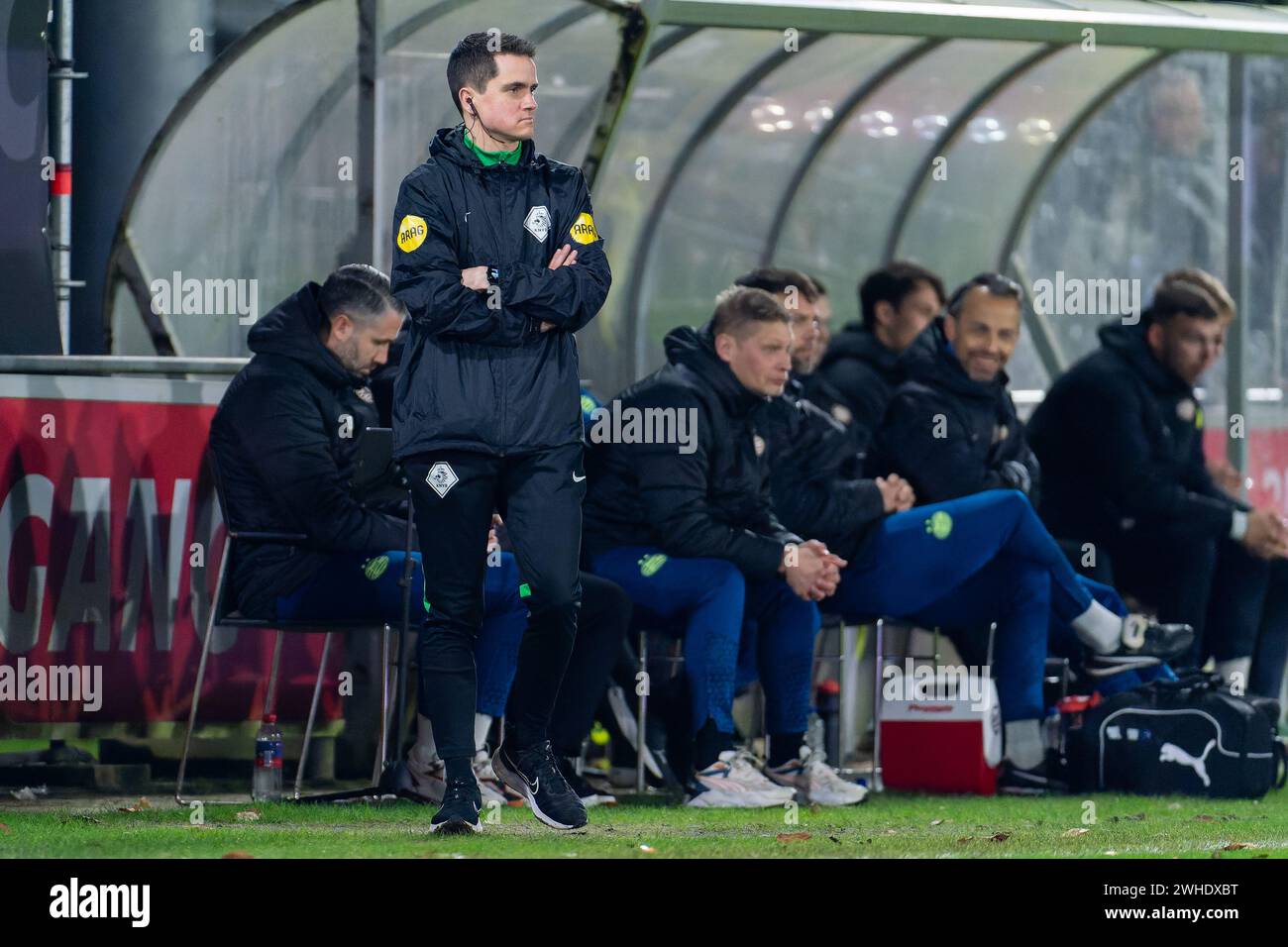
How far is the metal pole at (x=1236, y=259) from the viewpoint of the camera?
1012cm

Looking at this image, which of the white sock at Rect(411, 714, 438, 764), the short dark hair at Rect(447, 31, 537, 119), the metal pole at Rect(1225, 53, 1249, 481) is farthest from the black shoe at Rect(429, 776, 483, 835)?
the metal pole at Rect(1225, 53, 1249, 481)

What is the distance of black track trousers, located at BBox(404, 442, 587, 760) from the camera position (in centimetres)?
590

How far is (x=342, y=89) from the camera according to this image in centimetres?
837

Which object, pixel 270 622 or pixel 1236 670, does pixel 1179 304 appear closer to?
pixel 1236 670

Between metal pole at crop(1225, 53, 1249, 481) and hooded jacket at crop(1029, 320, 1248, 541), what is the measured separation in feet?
2.41

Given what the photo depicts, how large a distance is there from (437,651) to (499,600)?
119cm

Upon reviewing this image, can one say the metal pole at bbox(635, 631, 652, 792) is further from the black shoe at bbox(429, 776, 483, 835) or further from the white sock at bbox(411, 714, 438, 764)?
the black shoe at bbox(429, 776, 483, 835)

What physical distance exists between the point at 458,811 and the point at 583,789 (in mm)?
1382

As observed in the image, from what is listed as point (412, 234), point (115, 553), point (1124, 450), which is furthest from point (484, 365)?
point (1124, 450)

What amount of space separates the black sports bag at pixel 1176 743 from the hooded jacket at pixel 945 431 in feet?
2.95

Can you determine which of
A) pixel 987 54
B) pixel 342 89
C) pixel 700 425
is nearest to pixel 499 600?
pixel 700 425

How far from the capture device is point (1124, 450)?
29.9 feet

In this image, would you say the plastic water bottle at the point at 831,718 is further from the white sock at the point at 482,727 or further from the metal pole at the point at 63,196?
the metal pole at the point at 63,196
